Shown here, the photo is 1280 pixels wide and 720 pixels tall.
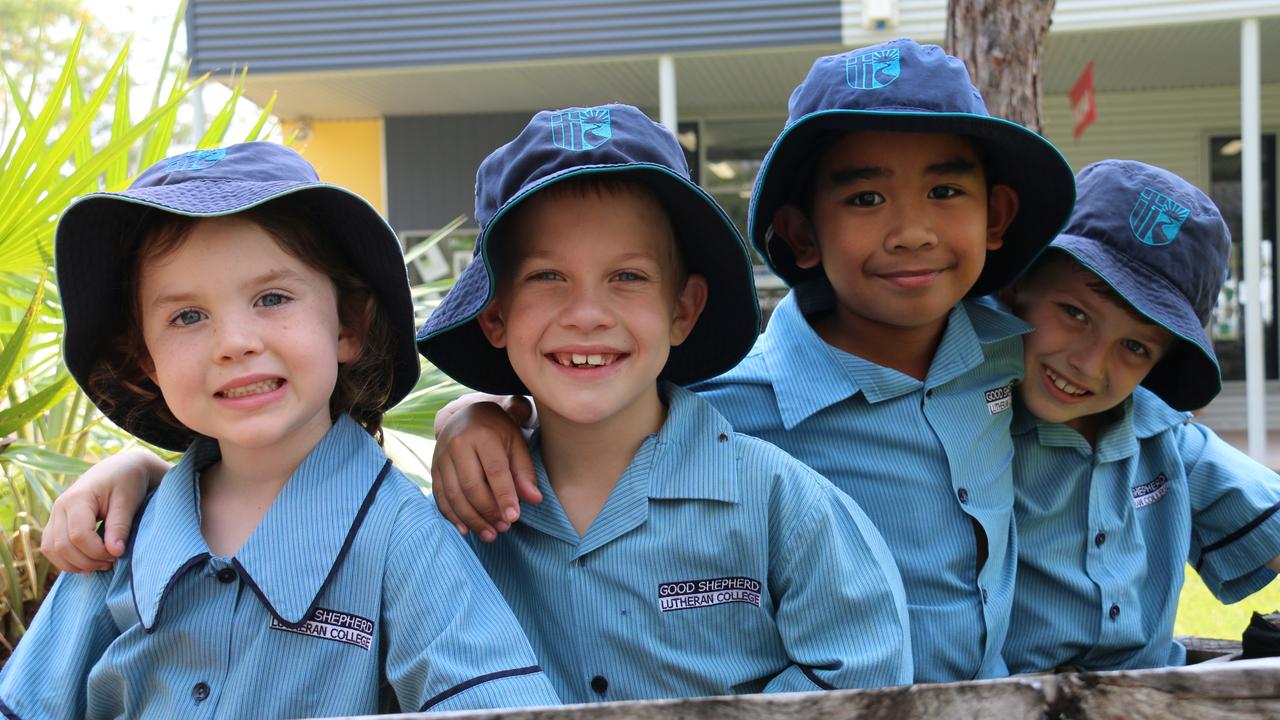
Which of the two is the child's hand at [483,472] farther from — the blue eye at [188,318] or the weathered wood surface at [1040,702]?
the weathered wood surface at [1040,702]

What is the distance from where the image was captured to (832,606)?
1.68 meters

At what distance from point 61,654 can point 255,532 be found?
36cm

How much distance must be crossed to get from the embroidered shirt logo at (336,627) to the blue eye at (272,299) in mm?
466

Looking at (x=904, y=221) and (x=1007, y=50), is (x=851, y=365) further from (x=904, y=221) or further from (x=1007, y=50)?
(x=1007, y=50)

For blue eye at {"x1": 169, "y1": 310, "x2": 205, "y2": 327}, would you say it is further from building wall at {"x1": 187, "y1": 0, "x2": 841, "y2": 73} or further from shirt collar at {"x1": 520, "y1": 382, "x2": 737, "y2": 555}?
building wall at {"x1": 187, "y1": 0, "x2": 841, "y2": 73}

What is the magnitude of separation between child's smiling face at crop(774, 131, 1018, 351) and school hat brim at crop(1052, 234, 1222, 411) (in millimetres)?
227

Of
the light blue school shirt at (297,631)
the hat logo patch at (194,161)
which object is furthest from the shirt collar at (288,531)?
the hat logo patch at (194,161)

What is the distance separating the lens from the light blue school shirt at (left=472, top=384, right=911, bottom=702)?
5.57 feet

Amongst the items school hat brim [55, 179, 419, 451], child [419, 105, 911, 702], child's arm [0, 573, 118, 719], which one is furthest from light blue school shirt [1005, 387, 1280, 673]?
child's arm [0, 573, 118, 719]

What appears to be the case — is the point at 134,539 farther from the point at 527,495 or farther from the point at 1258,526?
the point at 1258,526

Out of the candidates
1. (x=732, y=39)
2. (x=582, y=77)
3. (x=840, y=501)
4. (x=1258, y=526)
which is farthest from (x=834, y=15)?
(x=840, y=501)

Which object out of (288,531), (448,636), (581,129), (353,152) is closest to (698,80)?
(353,152)

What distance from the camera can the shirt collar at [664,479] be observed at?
1749 millimetres

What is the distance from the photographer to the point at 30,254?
275 cm
